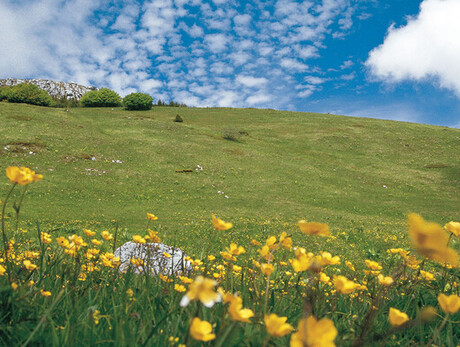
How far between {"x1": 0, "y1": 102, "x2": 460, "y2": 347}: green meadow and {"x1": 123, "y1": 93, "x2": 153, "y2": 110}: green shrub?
16.6 metres

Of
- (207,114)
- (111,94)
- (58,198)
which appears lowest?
(58,198)

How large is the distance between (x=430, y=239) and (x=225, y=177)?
Answer: 2469 centimetres

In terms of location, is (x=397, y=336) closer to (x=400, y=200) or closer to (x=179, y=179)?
(x=179, y=179)

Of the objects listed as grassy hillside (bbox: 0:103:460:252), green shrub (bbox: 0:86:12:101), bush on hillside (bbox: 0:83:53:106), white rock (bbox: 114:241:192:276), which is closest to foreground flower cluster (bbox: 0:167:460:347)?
white rock (bbox: 114:241:192:276)

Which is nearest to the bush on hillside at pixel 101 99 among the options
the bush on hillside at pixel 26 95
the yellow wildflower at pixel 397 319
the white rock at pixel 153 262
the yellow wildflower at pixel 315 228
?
the bush on hillside at pixel 26 95

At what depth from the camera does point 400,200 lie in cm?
2377

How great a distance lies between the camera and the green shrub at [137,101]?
59.7 metres

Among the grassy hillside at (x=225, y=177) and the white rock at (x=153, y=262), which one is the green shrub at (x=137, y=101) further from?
the white rock at (x=153, y=262)

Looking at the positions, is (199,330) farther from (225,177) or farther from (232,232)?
(225,177)

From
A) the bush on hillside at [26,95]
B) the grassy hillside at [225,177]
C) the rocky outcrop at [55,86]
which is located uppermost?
the rocky outcrop at [55,86]

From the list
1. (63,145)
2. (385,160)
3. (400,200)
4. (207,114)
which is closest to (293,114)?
(207,114)

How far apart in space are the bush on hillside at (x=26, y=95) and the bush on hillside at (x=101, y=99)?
9788mm

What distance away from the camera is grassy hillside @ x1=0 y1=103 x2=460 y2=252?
584 inches

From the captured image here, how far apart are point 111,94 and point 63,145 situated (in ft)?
156
